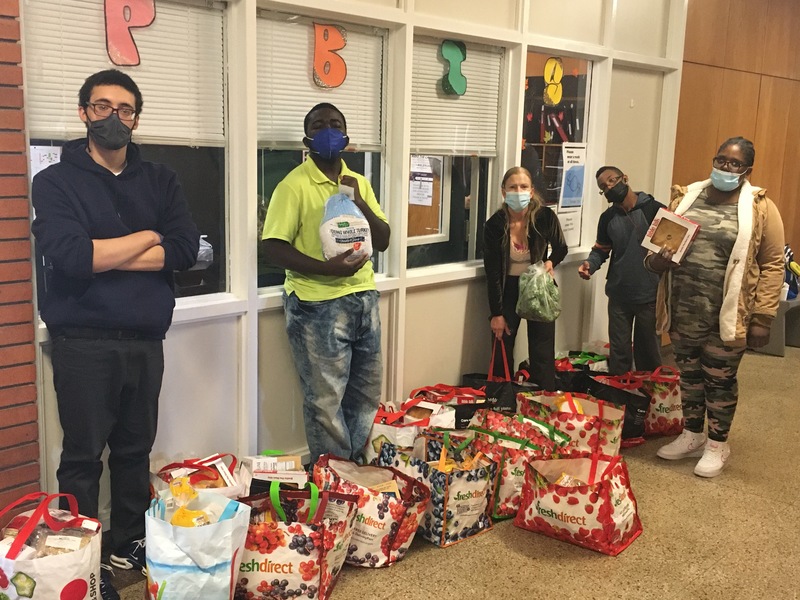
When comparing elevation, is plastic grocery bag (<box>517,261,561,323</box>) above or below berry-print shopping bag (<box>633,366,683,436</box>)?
above

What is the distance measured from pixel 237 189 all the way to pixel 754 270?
2.10 m

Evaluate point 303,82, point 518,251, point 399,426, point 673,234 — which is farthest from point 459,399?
point 303,82

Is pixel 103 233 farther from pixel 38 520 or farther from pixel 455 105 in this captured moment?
pixel 455 105

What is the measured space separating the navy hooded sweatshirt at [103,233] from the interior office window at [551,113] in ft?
7.63

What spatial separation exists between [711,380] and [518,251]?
106 cm

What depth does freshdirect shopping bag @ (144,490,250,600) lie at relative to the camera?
2.09m

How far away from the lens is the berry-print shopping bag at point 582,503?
270 centimetres

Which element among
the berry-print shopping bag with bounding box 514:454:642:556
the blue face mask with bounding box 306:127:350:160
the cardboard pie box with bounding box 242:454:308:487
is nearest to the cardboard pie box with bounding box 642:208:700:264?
the berry-print shopping bag with bounding box 514:454:642:556

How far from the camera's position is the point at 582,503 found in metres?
2.71

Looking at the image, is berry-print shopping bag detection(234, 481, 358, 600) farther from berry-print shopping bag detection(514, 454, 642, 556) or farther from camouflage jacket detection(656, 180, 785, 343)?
camouflage jacket detection(656, 180, 785, 343)

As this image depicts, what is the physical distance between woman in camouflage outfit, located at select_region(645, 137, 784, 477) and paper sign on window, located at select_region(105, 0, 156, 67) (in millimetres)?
2173

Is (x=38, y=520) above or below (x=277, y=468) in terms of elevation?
above

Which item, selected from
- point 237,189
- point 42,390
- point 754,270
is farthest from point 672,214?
point 42,390

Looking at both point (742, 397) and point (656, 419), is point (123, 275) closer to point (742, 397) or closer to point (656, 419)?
point (656, 419)
